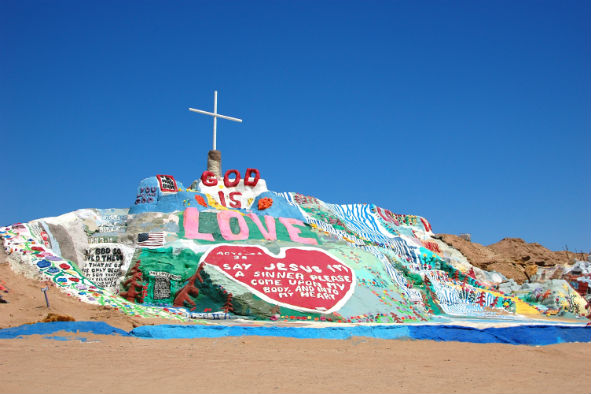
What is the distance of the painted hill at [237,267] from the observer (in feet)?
39.1

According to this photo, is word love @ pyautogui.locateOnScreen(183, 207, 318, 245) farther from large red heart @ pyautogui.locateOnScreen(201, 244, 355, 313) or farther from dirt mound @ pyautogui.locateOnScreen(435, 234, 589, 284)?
dirt mound @ pyautogui.locateOnScreen(435, 234, 589, 284)

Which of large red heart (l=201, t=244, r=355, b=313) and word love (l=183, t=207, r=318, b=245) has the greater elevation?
word love (l=183, t=207, r=318, b=245)

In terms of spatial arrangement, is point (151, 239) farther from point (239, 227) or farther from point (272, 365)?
point (272, 365)

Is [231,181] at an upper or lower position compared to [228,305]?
upper

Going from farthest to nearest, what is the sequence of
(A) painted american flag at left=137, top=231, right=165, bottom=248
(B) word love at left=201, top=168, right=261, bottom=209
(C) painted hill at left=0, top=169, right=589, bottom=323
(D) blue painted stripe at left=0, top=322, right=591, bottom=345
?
(B) word love at left=201, top=168, right=261, bottom=209 → (A) painted american flag at left=137, top=231, right=165, bottom=248 → (C) painted hill at left=0, top=169, right=589, bottom=323 → (D) blue painted stripe at left=0, top=322, right=591, bottom=345

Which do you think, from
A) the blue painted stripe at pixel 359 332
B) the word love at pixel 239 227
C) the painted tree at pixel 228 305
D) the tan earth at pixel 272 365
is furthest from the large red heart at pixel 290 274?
the tan earth at pixel 272 365

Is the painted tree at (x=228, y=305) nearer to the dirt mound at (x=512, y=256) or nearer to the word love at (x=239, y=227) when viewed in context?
the word love at (x=239, y=227)

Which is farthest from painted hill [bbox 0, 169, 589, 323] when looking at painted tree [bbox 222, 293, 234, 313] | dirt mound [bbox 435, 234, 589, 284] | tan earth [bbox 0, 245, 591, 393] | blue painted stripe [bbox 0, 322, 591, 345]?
dirt mound [bbox 435, 234, 589, 284]

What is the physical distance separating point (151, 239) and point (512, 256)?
69.0 feet

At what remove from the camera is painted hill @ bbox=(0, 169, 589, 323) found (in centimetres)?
1193

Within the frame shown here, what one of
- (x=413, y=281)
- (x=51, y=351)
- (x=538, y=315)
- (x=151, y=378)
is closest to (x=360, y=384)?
(x=151, y=378)

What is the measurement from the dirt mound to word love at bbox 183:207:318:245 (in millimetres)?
10742

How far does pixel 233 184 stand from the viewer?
19.8 metres

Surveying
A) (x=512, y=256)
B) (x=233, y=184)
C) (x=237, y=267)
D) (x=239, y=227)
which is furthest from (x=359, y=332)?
(x=512, y=256)
